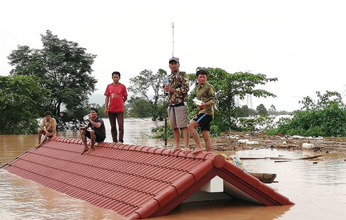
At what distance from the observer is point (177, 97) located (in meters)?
8.83

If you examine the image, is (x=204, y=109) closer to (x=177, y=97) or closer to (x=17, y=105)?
(x=177, y=97)

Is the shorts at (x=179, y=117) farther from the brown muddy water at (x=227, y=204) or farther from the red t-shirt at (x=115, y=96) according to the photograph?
the red t-shirt at (x=115, y=96)

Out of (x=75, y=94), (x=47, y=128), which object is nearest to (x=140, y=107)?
(x=75, y=94)

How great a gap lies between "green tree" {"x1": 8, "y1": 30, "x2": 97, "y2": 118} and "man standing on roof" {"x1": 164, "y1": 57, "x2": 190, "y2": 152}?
3646 centimetres

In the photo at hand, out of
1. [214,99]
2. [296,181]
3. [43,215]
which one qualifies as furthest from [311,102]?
[43,215]

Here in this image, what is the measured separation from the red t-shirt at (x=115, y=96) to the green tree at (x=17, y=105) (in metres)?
25.7

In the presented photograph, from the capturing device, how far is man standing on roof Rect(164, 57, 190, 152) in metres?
8.80

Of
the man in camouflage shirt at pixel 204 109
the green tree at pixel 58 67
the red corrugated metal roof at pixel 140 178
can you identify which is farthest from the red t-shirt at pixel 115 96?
the green tree at pixel 58 67

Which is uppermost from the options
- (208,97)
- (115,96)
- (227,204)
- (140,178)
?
(115,96)

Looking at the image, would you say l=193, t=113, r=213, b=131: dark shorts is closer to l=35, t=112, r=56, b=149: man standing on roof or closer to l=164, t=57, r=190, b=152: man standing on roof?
l=164, t=57, r=190, b=152: man standing on roof

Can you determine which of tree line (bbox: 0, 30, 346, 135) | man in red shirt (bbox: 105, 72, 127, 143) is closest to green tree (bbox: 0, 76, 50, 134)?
→ tree line (bbox: 0, 30, 346, 135)

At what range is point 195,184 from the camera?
7.29 meters

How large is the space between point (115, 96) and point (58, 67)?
3545 cm

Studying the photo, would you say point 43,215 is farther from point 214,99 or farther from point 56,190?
point 214,99
